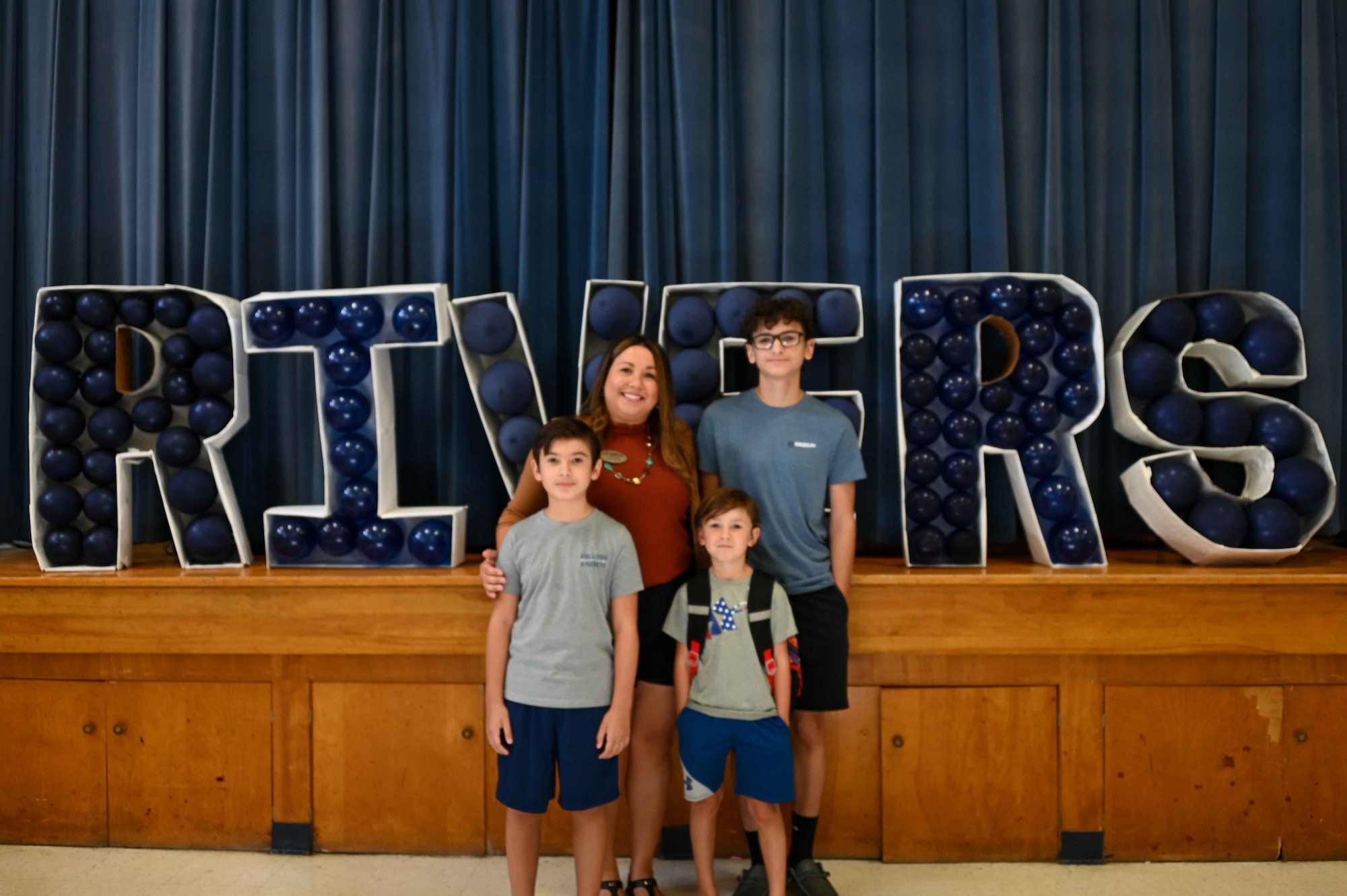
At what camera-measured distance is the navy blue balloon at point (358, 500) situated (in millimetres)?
2592

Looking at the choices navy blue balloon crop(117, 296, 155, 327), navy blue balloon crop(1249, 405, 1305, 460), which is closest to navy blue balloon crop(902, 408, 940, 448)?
navy blue balloon crop(1249, 405, 1305, 460)

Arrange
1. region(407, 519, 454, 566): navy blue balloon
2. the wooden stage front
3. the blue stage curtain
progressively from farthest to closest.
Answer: the blue stage curtain, region(407, 519, 454, 566): navy blue balloon, the wooden stage front

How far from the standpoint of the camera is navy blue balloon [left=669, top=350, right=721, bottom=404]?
2.56 m

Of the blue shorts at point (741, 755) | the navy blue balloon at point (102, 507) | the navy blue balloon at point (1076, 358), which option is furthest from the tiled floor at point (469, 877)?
the navy blue balloon at point (1076, 358)

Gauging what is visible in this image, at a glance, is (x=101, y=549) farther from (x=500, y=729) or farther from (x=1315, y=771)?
(x=1315, y=771)

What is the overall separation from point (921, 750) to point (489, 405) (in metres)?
1.53

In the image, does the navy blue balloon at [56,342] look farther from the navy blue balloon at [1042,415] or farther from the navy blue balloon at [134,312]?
the navy blue balloon at [1042,415]

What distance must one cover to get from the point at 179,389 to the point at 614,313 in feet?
4.21

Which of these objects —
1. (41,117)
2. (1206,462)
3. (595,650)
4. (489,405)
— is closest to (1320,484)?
(1206,462)

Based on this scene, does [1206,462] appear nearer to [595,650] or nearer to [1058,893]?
[1058,893]

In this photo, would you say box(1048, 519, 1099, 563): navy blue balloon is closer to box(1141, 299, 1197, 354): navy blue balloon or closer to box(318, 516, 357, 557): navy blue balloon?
box(1141, 299, 1197, 354): navy blue balloon

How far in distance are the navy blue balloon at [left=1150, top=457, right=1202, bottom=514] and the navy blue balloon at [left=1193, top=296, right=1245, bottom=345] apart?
16.7 inches

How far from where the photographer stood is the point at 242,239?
9.61ft

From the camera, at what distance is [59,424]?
259cm
